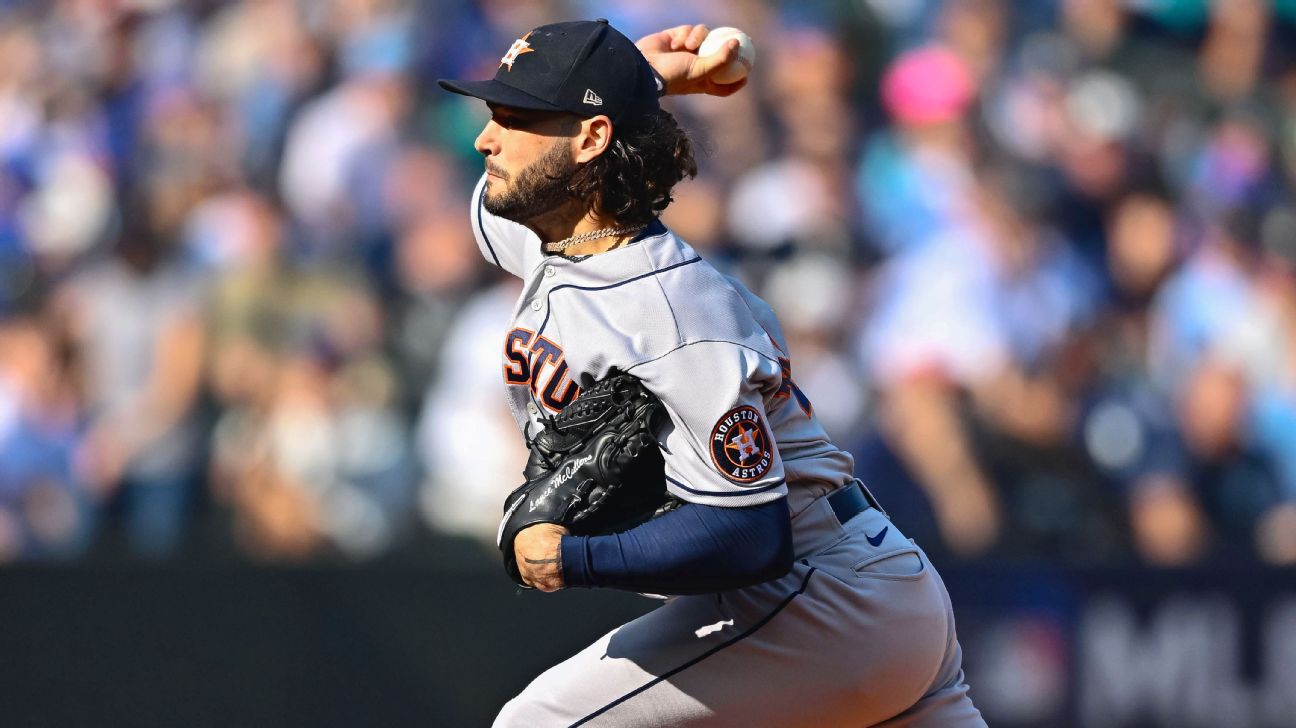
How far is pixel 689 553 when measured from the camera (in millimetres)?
2473

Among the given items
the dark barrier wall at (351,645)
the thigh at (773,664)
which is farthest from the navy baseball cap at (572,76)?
the dark barrier wall at (351,645)

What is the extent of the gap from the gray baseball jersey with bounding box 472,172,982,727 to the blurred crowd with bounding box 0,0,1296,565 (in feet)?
9.37

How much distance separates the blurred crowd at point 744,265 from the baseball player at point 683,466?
2.76m

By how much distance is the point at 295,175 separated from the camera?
23.4ft

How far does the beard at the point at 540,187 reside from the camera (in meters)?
2.75

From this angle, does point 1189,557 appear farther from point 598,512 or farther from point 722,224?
point 598,512

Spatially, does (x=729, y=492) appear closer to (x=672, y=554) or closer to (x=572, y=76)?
(x=672, y=554)

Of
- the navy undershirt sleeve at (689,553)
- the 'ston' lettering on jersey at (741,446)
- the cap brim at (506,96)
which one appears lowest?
the navy undershirt sleeve at (689,553)

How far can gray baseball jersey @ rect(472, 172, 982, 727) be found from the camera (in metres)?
2.55

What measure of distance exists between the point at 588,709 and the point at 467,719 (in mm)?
3035

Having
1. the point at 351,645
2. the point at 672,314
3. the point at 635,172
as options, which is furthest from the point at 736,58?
the point at 351,645

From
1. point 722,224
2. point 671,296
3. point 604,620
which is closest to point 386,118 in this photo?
point 722,224

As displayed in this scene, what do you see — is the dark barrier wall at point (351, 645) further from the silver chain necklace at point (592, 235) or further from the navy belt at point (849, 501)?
the silver chain necklace at point (592, 235)

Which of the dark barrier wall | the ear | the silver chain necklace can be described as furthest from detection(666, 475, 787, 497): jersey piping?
the dark barrier wall
